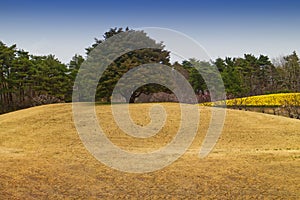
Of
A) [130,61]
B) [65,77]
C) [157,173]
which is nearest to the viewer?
[157,173]

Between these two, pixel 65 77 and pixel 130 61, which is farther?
pixel 65 77

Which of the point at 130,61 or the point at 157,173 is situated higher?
the point at 130,61

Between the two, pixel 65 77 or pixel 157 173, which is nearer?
pixel 157 173

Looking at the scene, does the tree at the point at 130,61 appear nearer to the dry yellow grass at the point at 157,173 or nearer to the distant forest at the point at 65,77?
the distant forest at the point at 65,77

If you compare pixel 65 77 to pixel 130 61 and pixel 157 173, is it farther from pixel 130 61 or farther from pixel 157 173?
pixel 157 173

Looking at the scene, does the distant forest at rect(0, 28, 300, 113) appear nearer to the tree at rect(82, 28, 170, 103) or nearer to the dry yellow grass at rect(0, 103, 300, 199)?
the tree at rect(82, 28, 170, 103)

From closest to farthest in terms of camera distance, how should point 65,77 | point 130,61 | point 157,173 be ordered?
point 157,173 < point 130,61 < point 65,77

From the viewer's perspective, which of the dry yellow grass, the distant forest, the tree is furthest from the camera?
the distant forest

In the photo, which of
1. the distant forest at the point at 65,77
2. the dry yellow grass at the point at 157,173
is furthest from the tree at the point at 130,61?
the dry yellow grass at the point at 157,173

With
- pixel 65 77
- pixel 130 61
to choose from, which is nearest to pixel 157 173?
pixel 130 61

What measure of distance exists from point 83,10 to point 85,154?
5.55 meters

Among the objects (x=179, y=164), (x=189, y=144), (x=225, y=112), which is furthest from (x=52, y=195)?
(x=225, y=112)

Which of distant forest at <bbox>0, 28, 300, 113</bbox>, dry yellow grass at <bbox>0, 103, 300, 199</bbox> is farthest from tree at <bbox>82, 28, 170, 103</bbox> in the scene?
dry yellow grass at <bbox>0, 103, 300, 199</bbox>

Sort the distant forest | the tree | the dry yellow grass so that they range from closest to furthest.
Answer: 1. the dry yellow grass
2. the tree
3. the distant forest
